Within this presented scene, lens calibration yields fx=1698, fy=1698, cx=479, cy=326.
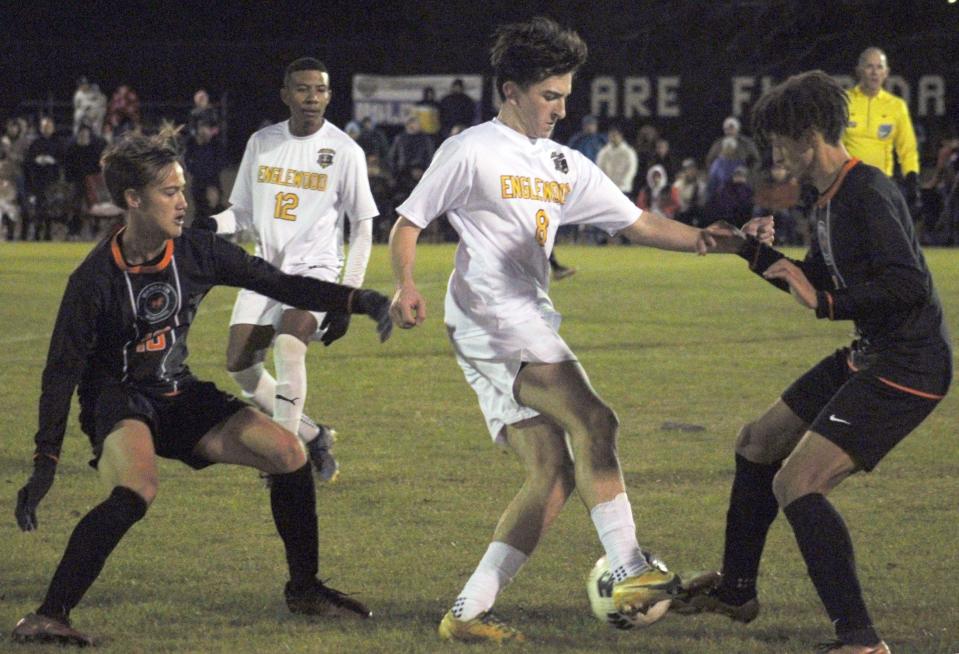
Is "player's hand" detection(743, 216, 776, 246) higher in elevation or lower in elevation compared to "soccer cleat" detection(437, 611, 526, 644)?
higher

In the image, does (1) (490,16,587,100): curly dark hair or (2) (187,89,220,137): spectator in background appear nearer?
(1) (490,16,587,100): curly dark hair

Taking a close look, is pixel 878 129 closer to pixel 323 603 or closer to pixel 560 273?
pixel 560 273

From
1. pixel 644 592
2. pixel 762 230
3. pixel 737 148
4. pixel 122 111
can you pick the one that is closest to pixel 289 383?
pixel 762 230

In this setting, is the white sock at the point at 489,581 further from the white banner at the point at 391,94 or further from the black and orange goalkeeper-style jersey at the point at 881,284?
the white banner at the point at 391,94

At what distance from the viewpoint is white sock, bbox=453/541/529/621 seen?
543 cm

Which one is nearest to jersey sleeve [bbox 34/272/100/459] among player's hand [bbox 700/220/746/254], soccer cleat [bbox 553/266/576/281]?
player's hand [bbox 700/220/746/254]

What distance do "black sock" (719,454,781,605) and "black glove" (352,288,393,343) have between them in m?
1.32

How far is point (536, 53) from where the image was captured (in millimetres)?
5578

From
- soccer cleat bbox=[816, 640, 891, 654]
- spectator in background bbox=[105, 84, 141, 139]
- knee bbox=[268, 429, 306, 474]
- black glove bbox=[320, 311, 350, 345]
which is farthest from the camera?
spectator in background bbox=[105, 84, 141, 139]

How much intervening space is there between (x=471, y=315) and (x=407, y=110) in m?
27.6

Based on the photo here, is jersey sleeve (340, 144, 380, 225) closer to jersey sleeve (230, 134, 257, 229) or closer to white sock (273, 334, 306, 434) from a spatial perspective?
jersey sleeve (230, 134, 257, 229)

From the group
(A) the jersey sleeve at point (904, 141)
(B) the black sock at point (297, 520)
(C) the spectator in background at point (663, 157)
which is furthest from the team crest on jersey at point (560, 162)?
(C) the spectator in background at point (663, 157)

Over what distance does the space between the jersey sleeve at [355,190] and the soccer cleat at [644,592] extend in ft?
13.2

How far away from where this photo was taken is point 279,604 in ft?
19.3
